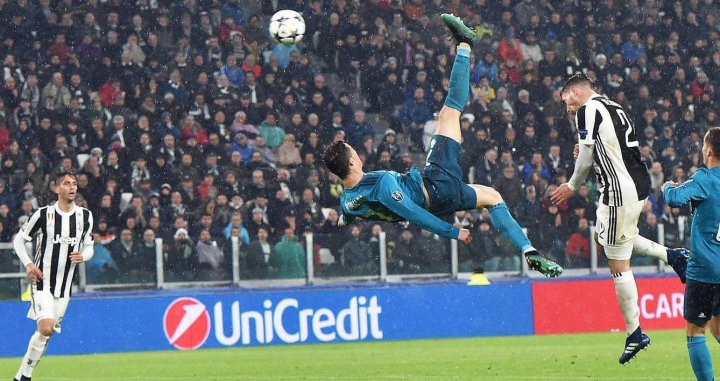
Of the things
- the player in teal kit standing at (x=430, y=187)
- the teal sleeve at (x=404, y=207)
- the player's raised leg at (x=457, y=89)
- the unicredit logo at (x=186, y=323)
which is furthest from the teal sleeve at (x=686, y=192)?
the unicredit logo at (x=186, y=323)

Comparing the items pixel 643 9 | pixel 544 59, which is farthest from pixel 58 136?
pixel 643 9

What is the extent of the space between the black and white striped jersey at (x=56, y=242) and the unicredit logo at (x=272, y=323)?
5.17 meters

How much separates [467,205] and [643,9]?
16510mm

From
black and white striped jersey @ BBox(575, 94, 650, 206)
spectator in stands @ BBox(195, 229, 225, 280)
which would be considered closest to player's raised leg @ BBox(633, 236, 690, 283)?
black and white striped jersey @ BBox(575, 94, 650, 206)

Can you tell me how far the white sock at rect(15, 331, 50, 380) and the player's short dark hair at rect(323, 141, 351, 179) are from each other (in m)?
3.92

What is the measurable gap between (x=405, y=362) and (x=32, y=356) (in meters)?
4.46

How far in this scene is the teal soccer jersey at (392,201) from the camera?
32.8 ft

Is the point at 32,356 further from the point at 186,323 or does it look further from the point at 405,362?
the point at 186,323

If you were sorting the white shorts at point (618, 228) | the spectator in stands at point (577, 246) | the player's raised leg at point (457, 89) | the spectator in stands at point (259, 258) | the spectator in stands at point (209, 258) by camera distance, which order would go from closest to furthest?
the white shorts at point (618, 228), the player's raised leg at point (457, 89), the spectator in stands at point (209, 258), the spectator in stands at point (259, 258), the spectator in stands at point (577, 246)

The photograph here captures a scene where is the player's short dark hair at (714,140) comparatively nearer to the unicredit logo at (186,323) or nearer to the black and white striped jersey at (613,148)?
the black and white striped jersey at (613,148)

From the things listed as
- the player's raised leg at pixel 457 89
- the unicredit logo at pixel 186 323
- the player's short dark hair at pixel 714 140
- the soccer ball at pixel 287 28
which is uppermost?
the soccer ball at pixel 287 28

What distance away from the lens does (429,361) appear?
15.0 metres

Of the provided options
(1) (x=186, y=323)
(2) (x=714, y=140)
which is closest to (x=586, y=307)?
(1) (x=186, y=323)

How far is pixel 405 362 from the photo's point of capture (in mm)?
15016
